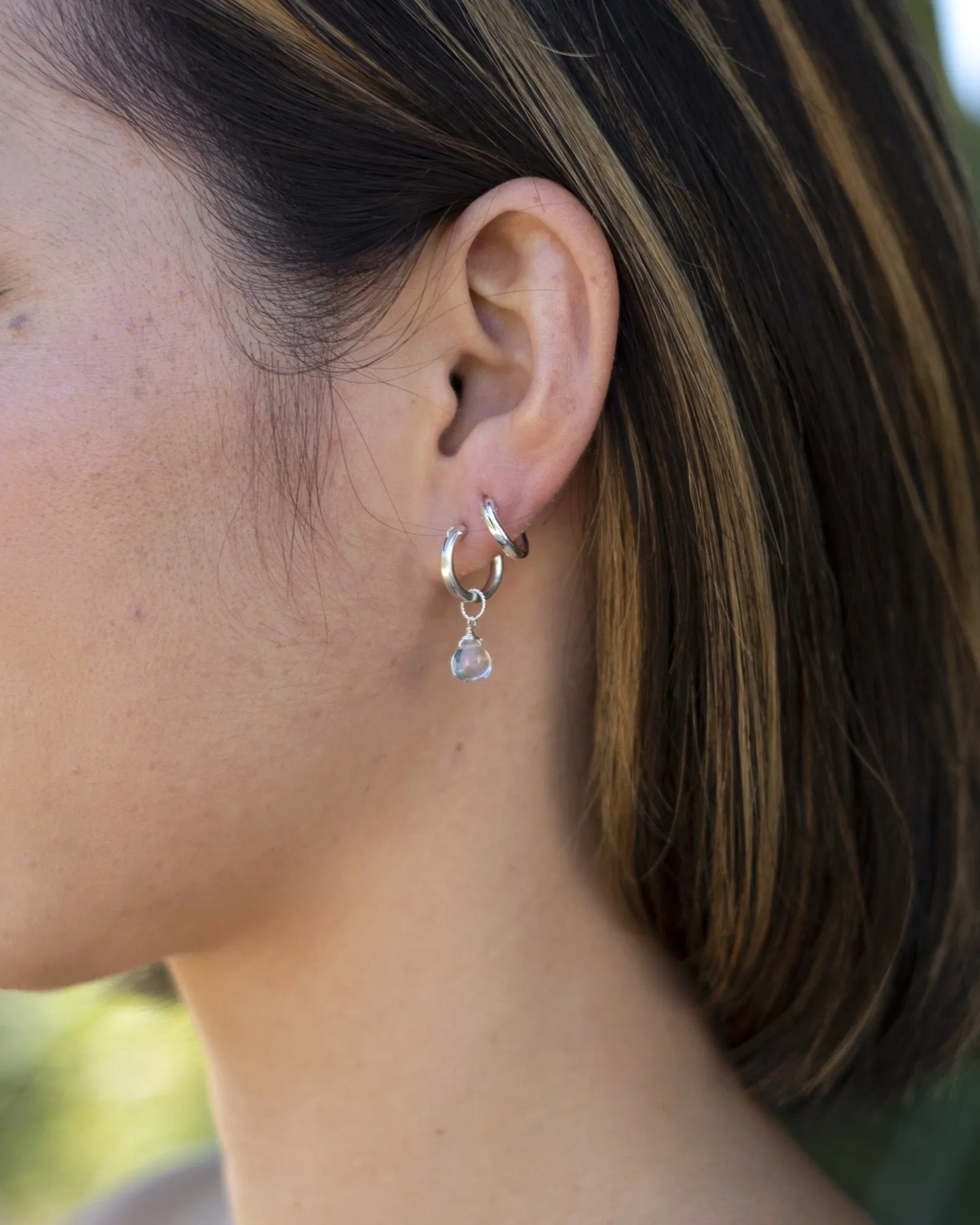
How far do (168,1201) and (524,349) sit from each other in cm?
167

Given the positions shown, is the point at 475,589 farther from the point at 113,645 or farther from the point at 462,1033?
the point at 462,1033

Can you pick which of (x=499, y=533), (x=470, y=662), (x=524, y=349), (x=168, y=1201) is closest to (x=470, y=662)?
(x=470, y=662)

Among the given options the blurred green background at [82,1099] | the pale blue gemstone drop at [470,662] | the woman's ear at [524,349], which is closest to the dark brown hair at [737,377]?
the woman's ear at [524,349]

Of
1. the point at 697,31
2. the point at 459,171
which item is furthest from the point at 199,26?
the point at 697,31

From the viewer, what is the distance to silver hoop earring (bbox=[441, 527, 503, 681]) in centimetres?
111

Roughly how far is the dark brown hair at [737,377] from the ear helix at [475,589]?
133mm

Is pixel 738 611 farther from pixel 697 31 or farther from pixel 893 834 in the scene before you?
pixel 697 31

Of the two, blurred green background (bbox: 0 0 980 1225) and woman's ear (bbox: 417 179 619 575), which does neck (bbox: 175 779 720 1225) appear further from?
blurred green background (bbox: 0 0 980 1225)

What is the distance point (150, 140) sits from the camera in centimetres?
106

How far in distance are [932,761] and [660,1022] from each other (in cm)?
48

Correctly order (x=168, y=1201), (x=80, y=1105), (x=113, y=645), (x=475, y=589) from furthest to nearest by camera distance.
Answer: (x=80, y=1105) → (x=168, y=1201) → (x=475, y=589) → (x=113, y=645)

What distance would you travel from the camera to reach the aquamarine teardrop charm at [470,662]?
1132 millimetres

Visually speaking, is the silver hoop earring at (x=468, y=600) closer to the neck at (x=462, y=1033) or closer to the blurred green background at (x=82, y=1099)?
the neck at (x=462, y=1033)

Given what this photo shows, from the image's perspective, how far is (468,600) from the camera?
114 cm
